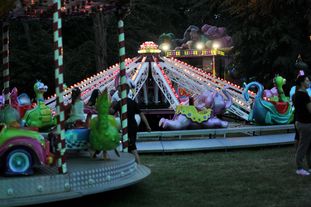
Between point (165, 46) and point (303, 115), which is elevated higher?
point (165, 46)

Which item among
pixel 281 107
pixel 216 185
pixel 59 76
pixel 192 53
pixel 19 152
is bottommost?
pixel 216 185

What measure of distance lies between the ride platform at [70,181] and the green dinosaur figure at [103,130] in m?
0.29

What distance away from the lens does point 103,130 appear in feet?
29.5

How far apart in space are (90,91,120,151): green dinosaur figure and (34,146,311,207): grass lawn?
0.85 metres

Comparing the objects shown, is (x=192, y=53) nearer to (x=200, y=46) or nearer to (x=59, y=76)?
(x=200, y=46)

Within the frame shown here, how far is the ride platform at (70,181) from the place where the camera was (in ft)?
23.8

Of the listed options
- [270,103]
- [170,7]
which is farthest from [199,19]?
[270,103]

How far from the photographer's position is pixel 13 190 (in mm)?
7297

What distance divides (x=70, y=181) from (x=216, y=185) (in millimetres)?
2927

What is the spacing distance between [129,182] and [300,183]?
3.09 m

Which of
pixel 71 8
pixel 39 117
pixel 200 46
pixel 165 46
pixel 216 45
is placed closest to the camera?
pixel 71 8

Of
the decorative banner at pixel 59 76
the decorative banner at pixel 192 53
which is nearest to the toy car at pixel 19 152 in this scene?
the decorative banner at pixel 59 76

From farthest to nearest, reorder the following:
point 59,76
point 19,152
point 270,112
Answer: point 270,112 < point 19,152 < point 59,76

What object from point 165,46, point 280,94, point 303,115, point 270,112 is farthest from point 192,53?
point 303,115
